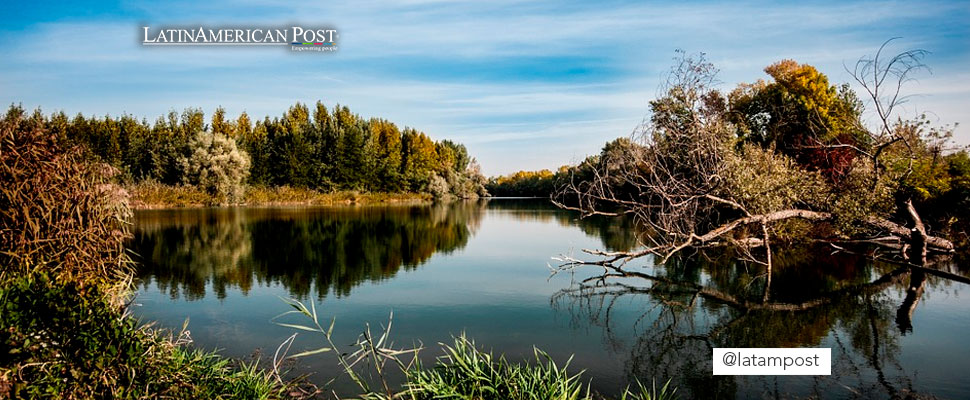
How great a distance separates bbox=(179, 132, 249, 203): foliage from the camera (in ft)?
134

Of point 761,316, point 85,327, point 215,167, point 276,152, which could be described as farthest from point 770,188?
point 276,152

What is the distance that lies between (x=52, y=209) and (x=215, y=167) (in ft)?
127

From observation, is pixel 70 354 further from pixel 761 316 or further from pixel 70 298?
pixel 761 316

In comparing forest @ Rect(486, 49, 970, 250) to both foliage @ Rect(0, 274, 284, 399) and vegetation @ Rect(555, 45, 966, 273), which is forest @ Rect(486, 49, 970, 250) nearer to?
vegetation @ Rect(555, 45, 966, 273)

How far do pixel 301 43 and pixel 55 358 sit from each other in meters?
9.76

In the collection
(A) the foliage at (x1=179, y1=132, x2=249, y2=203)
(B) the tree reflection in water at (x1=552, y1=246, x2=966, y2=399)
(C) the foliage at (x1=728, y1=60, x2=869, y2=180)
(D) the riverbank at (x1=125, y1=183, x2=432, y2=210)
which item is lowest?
(B) the tree reflection in water at (x1=552, y1=246, x2=966, y2=399)

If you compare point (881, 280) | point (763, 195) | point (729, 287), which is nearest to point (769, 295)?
point (729, 287)

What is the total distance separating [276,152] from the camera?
166ft

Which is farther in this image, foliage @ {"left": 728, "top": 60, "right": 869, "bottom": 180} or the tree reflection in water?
foliage @ {"left": 728, "top": 60, "right": 869, "bottom": 180}

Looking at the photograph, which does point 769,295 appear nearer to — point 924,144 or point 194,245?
point 924,144

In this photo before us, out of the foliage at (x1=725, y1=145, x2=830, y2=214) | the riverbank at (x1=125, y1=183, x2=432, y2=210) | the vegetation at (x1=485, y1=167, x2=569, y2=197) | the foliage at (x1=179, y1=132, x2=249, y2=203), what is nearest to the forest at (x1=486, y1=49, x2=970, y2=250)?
the foliage at (x1=725, y1=145, x2=830, y2=214)

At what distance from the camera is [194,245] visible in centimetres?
1761

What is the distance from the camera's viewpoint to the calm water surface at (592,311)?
6.39m

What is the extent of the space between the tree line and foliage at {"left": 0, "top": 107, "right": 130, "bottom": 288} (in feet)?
125
